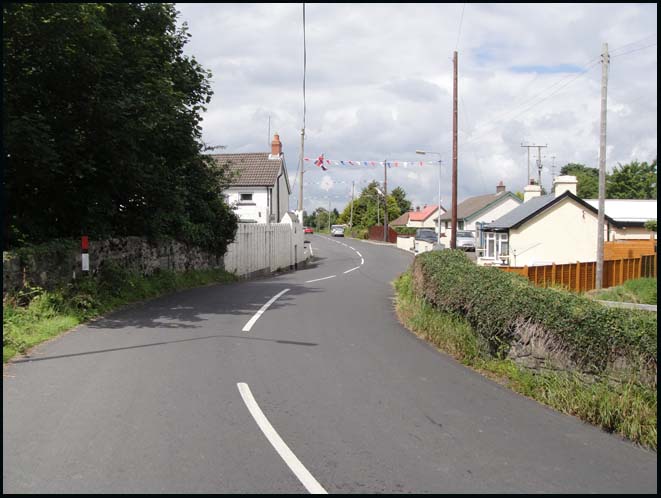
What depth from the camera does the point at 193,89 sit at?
17.4m

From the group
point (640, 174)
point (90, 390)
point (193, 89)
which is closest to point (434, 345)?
point (90, 390)

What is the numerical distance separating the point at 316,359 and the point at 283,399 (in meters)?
2.36

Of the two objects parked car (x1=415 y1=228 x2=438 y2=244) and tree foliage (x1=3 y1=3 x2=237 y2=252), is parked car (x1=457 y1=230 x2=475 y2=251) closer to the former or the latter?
parked car (x1=415 y1=228 x2=438 y2=244)

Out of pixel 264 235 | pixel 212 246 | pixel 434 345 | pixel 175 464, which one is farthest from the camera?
pixel 264 235

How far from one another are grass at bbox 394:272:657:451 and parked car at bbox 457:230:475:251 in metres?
44.8

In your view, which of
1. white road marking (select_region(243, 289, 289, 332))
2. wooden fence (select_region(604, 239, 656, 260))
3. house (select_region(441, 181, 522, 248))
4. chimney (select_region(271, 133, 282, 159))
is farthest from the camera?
house (select_region(441, 181, 522, 248))

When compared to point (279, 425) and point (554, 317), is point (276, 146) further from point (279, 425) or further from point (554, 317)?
point (279, 425)

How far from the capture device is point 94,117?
1331cm

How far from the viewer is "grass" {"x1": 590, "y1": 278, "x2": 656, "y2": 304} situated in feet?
→ 85.2

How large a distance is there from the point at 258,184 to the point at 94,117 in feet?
113

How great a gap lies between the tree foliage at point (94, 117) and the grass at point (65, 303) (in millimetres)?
1413

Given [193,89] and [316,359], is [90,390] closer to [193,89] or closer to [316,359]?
[316,359]

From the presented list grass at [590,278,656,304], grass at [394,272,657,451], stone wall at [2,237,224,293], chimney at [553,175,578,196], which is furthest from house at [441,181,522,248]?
grass at [394,272,657,451]

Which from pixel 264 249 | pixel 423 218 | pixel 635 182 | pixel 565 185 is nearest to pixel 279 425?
pixel 264 249
